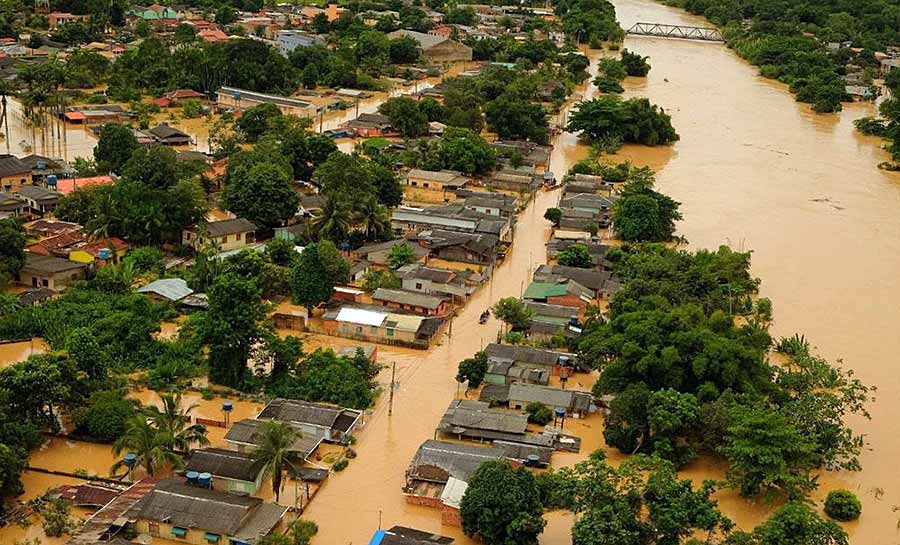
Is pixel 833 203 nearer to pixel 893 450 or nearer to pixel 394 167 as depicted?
pixel 394 167

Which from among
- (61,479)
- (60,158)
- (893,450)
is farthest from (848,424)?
(60,158)

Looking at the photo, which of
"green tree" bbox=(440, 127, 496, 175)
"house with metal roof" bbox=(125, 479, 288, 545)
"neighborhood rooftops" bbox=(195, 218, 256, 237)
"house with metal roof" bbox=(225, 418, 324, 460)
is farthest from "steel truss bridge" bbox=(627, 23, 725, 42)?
"house with metal roof" bbox=(125, 479, 288, 545)

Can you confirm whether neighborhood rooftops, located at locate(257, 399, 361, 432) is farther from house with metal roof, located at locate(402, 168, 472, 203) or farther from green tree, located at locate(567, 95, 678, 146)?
green tree, located at locate(567, 95, 678, 146)

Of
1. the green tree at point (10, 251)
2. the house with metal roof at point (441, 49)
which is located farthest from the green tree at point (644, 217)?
the house with metal roof at point (441, 49)

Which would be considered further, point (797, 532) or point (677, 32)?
point (677, 32)

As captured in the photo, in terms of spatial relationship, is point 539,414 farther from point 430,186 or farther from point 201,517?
point 430,186

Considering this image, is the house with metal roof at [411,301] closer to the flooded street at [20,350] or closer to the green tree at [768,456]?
the flooded street at [20,350]

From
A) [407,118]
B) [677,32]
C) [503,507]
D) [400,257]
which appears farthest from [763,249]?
[677,32]
